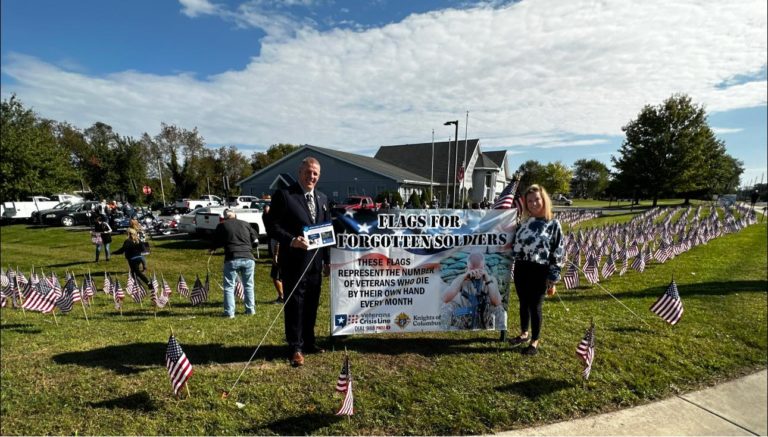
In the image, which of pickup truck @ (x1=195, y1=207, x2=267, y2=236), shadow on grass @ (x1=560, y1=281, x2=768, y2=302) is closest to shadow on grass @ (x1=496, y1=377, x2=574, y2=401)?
shadow on grass @ (x1=560, y1=281, x2=768, y2=302)

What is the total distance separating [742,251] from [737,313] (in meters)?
8.83

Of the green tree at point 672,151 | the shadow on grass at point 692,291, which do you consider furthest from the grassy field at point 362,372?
the green tree at point 672,151

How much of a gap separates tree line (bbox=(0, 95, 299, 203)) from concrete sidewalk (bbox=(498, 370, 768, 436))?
17.1 metres

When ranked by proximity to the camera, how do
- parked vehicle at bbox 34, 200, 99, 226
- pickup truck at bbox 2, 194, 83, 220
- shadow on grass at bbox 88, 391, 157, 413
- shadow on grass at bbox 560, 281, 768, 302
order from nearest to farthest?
shadow on grass at bbox 88, 391, 157, 413
shadow on grass at bbox 560, 281, 768, 302
parked vehicle at bbox 34, 200, 99, 226
pickup truck at bbox 2, 194, 83, 220

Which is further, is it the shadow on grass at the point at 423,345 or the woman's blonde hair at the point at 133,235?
the woman's blonde hair at the point at 133,235

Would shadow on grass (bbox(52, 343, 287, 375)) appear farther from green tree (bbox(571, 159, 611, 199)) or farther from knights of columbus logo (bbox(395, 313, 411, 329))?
green tree (bbox(571, 159, 611, 199))

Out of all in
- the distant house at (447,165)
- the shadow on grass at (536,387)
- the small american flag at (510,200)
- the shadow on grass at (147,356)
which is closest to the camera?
the shadow on grass at (536,387)

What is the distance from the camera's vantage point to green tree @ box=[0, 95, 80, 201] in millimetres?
22953

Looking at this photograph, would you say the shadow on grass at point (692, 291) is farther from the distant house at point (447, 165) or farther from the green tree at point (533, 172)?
the green tree at point (533, 172)

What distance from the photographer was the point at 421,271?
446 centimetres

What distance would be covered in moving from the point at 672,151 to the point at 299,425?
4327 cm

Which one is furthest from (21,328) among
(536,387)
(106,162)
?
(106,162)

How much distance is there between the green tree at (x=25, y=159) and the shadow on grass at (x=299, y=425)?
98.5ft

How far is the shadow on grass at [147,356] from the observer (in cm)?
408
